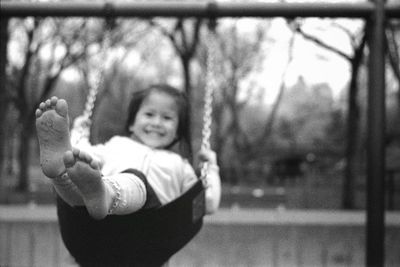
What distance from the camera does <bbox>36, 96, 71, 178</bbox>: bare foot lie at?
4.26 ft

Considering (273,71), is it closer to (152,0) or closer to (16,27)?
(152,0)

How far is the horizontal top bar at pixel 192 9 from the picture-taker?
2197mm

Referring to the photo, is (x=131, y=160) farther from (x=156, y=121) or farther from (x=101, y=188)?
(x=101, y=188)

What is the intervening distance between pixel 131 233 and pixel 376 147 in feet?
3.88

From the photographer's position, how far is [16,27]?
6.56 metres

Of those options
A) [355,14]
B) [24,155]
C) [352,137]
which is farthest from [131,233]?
[24,155]

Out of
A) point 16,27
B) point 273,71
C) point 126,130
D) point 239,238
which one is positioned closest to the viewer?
point 126,130

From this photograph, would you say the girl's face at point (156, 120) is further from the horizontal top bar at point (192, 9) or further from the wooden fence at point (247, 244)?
the wooden fence at point (247, 244)

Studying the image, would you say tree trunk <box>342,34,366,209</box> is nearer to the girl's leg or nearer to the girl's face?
the girl's face

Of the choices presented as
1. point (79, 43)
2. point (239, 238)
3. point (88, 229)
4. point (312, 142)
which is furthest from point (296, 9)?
point (312, 142)

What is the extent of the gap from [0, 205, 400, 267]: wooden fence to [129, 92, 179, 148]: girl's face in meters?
1.51

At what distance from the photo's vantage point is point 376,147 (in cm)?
214

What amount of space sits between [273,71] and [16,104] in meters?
3.66

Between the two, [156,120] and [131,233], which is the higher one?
[156,120]
